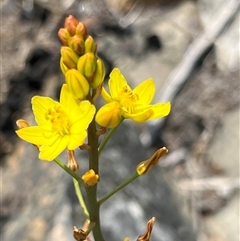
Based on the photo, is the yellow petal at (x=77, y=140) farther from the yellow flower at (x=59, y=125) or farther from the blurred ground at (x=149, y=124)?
the blurred ground at (x=149, y=124)

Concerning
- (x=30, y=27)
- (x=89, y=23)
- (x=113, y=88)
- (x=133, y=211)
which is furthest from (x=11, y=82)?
(x=113, y=88)

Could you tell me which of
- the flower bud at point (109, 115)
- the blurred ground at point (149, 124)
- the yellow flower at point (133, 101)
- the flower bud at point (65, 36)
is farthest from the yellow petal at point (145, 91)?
the blurred ground at point (149, 124)

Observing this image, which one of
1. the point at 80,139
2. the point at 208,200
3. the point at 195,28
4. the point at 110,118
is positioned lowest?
the point at 208,200

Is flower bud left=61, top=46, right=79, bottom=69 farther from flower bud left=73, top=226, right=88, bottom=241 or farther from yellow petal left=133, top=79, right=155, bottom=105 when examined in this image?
flower bud left=73, top=226, right=88, bottom=241

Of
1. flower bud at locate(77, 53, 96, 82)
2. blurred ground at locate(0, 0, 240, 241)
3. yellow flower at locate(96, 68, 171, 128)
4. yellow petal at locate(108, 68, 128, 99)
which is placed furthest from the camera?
blurred ground at locate(0, 0, 240, 241)

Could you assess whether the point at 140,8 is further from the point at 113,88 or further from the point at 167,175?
the point at 113,88

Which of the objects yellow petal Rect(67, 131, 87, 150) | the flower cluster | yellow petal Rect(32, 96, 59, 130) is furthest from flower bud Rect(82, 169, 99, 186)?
yellow petal Rect(32, 96, 59, 130)

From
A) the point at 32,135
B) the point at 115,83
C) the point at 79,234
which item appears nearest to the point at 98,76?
the point at 115,83
